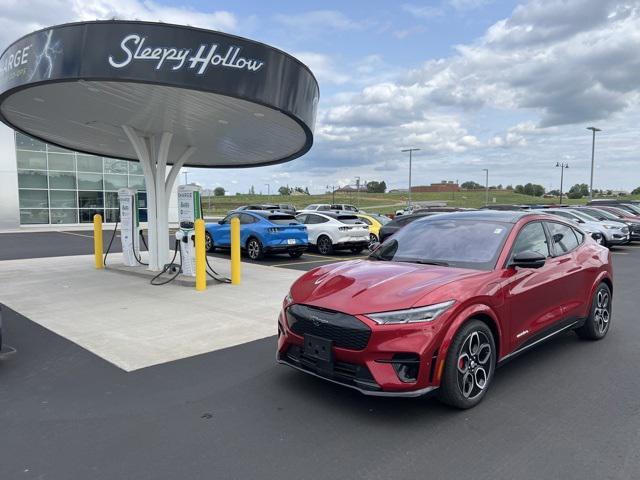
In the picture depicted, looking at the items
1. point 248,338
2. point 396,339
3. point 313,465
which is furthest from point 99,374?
point 396,339

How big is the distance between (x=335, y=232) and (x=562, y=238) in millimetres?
10401

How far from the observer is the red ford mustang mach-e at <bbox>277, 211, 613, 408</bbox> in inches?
135

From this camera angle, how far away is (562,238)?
17.6 ft

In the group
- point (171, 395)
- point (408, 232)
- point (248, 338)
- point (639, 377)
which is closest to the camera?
point (171, 395)

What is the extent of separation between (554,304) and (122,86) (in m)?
6.74

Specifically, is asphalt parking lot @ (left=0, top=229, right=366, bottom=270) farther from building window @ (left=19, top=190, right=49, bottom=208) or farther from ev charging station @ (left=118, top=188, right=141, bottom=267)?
building window @ (left=19, top=190, right=49, bottom=208)

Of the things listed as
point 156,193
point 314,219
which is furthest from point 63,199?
point 156,193

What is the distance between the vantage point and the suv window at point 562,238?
5.23 meters

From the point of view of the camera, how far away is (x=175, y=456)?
311 centimetres

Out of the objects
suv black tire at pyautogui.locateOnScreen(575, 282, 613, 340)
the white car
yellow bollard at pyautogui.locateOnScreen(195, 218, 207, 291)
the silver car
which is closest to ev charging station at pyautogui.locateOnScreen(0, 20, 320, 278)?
yellow bollard at pyautogui.locateOnScreen(195, 218, 207, 291)

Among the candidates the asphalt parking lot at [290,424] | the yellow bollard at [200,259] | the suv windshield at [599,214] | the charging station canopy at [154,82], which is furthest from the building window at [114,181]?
the asphalt parking lot at [290,424]

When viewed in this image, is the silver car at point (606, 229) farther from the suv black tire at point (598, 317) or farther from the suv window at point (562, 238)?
the suv window at point (562, 238)

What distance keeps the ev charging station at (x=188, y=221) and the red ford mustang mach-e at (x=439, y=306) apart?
5.81m

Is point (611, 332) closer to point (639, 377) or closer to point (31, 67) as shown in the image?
point (639, 377)
